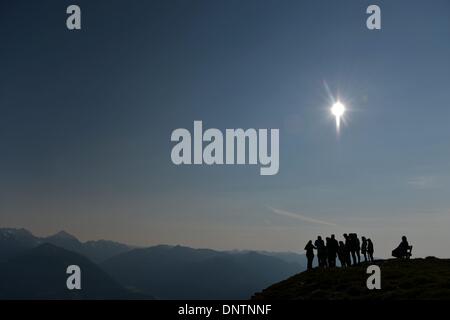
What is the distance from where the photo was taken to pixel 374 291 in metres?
26.4

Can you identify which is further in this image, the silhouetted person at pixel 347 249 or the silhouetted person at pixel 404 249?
the silhouetted person at pixel 404 249

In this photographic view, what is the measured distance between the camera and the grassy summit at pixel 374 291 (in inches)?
964

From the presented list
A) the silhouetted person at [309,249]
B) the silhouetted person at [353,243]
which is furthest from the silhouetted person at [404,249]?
the silhouetted person at [309,249]

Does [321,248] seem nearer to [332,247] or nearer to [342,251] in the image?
[332,247]

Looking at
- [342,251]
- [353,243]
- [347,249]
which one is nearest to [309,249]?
[342,251]

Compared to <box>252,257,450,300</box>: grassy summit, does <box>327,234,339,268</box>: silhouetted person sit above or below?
above

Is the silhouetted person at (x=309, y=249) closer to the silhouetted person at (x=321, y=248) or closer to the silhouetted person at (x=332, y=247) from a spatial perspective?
the silhouetted person at (x=321, y=248)

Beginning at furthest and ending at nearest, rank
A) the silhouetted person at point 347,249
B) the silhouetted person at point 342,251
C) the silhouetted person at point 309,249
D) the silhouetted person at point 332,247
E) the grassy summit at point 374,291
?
the silhouetted person at point 347,249, the silhouetted person at point 342,251, the silhouetted person at point 332,247, the silhouetted person at point 309,249, the grassy summit at point 374,291

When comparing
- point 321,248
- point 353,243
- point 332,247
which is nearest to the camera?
point 332,247

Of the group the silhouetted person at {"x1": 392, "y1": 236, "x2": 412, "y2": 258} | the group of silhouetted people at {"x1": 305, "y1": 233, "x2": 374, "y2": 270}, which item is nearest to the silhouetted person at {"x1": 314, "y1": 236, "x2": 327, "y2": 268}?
the group of silhouetted people at {"x1": 305, "y1": 233, "x2": 374, "y2": 270}

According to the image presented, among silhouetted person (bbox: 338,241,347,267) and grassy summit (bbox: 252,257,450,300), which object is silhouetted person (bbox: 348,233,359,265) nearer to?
silhouetted person (bbox: 338,241,347,267)

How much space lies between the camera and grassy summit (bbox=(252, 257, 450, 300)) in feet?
80.3

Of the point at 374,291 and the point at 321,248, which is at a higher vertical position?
the point at 321,248
